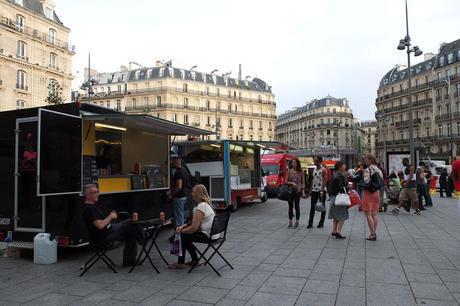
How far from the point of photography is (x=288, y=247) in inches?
320

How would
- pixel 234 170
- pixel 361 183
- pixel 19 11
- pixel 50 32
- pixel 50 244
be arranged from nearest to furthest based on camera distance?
pixel 50 244 < pixel 361 183 < pixel 234 170 < pixel 19 11 < pixel 50 32

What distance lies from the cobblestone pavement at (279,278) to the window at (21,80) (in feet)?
134

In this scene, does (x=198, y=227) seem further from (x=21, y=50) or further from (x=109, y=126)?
(x=21, y=50)

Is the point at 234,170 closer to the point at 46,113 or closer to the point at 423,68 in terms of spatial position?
the point at 46,113

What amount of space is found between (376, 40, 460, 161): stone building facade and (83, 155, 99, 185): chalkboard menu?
195ft

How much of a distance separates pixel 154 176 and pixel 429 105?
74.9 m

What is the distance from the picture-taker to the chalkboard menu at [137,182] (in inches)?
380

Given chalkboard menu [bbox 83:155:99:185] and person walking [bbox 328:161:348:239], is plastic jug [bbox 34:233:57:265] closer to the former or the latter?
chalkboard menu [bbox 83:155:99:185]

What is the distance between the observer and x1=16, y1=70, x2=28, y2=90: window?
43.0m

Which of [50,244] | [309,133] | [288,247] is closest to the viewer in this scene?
[50,244]

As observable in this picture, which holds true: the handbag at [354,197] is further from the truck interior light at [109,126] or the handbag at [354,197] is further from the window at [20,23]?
the window at [20,23]

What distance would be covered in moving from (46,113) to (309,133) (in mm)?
119344

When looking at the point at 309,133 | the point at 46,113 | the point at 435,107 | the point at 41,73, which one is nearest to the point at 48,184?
the point at 46,113

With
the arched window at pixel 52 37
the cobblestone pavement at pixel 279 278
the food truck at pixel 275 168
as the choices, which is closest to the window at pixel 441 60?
the food truck at pixel 275 168
